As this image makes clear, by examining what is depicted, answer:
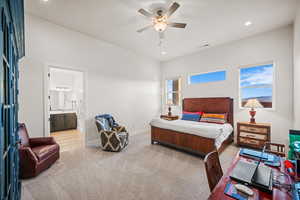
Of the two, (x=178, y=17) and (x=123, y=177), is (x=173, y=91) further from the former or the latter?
(x=123, y=177)

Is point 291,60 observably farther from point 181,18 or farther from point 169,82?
point 169,82

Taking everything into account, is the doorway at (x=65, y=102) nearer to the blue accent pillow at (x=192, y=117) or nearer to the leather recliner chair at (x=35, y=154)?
the leather recliner chair at (x=35, y=154)

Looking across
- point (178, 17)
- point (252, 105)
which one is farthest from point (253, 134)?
point (178, 17)

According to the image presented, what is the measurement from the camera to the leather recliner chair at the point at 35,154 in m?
2.20

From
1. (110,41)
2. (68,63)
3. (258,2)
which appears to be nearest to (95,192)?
(68,63)

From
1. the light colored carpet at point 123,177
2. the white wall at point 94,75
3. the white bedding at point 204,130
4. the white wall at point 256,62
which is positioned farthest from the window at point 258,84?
the white wall at point 94,75

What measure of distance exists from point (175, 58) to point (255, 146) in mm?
4209

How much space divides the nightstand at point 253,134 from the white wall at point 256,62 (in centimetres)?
51

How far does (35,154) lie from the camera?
7.57 ft

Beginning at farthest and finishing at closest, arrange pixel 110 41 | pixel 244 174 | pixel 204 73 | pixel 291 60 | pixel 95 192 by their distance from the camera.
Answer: pixel 204 73 < pixel 110 41 < pixel 291 60 < pixel 95 192 < pixel 244 174

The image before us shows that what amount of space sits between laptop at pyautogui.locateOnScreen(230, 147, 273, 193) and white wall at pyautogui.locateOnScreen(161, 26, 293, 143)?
3335 mm

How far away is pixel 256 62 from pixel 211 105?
176 centimetres

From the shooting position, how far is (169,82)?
6312 mm

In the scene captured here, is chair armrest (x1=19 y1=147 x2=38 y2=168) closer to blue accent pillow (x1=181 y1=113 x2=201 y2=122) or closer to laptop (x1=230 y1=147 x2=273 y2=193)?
laptop (x1=230 y1=147 x2=273 y2=193)
